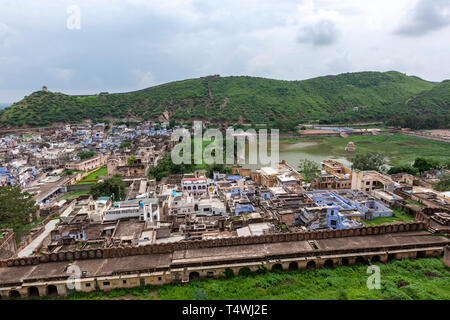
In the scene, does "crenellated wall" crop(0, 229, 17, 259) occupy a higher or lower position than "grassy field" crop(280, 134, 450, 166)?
lower

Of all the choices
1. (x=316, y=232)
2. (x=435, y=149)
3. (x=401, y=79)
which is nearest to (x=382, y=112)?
(x=435, y=149)

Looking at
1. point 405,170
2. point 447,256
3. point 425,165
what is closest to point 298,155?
point 405,170

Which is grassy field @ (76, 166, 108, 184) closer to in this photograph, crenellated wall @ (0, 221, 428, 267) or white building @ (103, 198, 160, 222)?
white building @ (103, 198, 160, 222)

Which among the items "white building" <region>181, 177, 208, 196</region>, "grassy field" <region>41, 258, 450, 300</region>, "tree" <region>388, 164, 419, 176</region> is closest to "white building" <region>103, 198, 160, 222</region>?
"white building" <region>181, 177, 208, 196</region>

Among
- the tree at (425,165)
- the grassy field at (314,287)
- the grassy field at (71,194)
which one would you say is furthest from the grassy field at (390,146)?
the grassy field at (71,194)

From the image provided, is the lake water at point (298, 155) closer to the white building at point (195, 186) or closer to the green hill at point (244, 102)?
the white building at point (195, 186)

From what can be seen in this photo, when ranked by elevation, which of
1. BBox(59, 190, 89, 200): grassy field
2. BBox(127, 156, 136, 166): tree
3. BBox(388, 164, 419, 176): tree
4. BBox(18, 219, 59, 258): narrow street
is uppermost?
BBox(127, 156, 136, 166): tree
